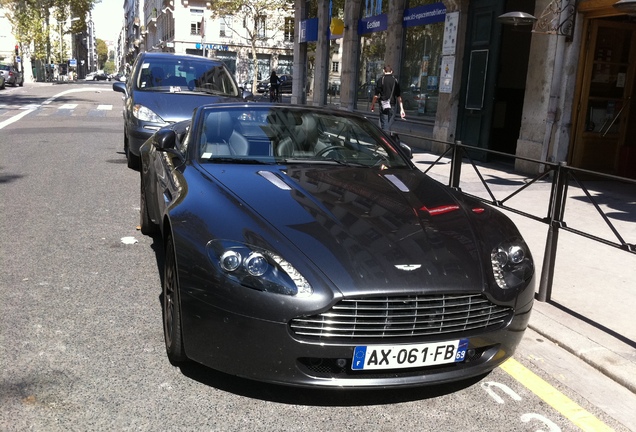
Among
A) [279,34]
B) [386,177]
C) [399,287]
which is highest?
[279,34]

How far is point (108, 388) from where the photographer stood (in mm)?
3195

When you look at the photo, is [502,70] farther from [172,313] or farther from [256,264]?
[256,264]

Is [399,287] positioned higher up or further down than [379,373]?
higher up

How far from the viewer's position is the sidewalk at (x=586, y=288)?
3971 millimetres

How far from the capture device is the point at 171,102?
380 inches

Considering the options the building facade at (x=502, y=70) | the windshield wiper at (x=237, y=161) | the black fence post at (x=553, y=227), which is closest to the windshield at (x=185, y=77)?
the building facade at (x=502, y=70)

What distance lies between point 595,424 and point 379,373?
116cm

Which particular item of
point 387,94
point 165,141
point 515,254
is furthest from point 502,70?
point 515,254

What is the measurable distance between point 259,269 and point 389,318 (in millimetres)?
644

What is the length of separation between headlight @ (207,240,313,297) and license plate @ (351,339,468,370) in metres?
0.39

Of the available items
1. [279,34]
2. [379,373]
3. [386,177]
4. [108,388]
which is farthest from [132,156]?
[279,34]

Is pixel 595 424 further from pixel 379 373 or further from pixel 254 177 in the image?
pixel 254 177

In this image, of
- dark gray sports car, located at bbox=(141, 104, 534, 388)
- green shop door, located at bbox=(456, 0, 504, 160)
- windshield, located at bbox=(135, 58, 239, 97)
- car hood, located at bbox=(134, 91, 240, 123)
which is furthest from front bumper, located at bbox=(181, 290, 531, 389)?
green shop door, located at bbox=(456, 0, 504, 160)

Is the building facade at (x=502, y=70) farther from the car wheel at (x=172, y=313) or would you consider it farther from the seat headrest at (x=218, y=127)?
the car wheel at (x=172, y=313)
